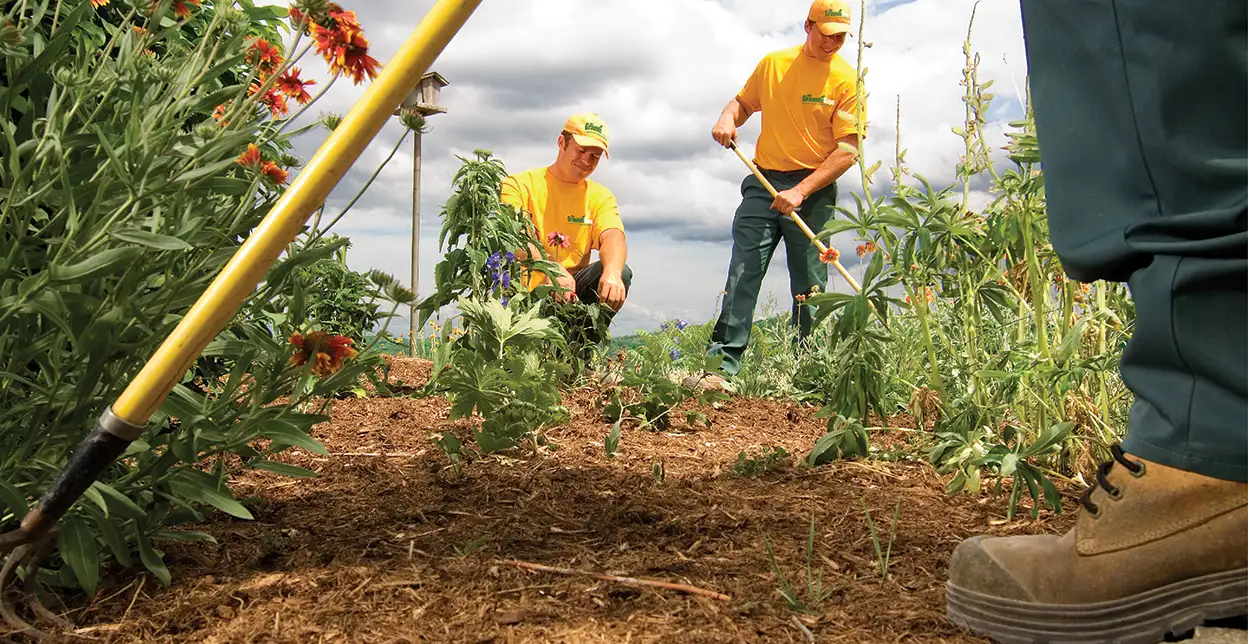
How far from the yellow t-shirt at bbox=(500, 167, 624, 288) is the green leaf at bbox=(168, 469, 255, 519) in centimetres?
326

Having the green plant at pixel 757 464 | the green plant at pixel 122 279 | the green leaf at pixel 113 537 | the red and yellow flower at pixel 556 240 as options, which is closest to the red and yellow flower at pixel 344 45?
the green plant at pixel 122 279

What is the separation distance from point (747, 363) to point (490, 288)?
6.16 ft

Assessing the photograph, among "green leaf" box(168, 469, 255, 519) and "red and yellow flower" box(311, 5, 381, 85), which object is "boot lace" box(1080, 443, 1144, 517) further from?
"red and yellow flower" box(311, 5, 381, 85)

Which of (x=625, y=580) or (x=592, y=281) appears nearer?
(x=625, y=580)

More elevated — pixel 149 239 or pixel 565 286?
pixel 565 286

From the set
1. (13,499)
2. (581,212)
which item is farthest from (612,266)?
(13,499)

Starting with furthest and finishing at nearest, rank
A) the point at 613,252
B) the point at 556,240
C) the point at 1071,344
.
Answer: the point at 613,252
the point at 556,240
the point at 1071,344

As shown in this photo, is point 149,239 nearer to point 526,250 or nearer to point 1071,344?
point 1071,344

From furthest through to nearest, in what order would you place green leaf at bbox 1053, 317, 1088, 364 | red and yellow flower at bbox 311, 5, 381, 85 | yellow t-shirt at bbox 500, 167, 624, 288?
yellow t-shirt at bbox 500, 167, 624, 288
green leaf at bbox 1053, 317, 1088, 364
red and yellow flower at bbox 311, 5, 381, 85

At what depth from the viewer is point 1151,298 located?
1.27m

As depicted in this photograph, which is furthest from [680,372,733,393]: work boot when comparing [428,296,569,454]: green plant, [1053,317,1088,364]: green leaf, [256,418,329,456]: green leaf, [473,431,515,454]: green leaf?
[256,418,329,456]: green leaf

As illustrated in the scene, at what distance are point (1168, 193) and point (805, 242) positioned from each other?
410cm

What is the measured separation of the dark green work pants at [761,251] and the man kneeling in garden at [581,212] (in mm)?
693

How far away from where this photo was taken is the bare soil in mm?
1482
